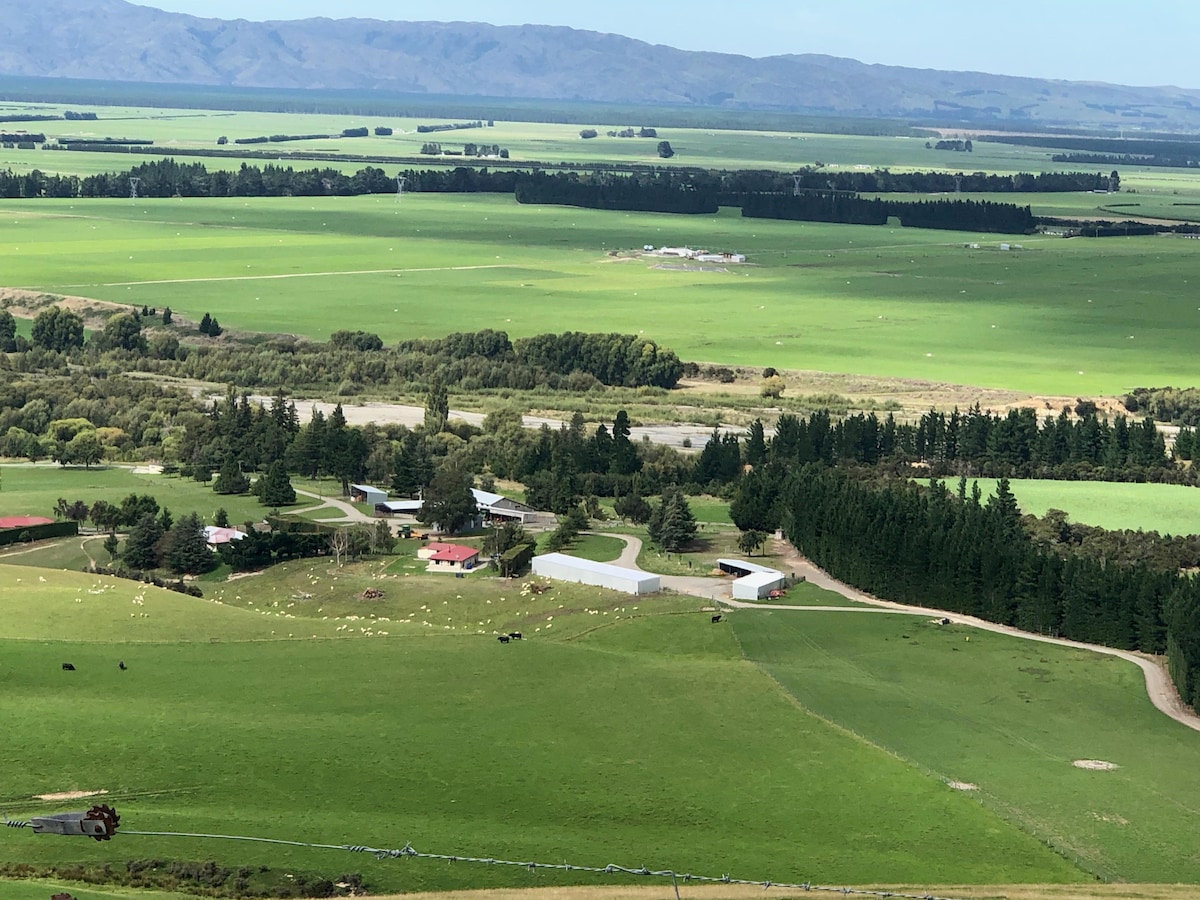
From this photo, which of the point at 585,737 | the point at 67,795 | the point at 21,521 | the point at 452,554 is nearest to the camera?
the point at 67,795

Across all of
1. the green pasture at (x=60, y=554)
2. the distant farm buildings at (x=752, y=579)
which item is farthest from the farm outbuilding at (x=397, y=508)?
the distant farm buildings at (x=752, y=579)

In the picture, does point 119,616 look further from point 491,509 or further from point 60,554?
point 491,509

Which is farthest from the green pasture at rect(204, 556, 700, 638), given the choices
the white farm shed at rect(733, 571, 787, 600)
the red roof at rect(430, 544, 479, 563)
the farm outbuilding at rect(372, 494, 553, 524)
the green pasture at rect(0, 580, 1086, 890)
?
the farm outbuilding at rect(372, 494, 553, 524)

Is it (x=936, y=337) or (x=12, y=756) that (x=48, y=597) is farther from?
(x=936, y=337)

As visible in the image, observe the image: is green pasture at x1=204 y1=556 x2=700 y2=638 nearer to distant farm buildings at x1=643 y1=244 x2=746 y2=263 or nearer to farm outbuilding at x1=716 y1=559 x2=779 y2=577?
farm outbuilding at x1=716 y1=559 x2=779 y2=577

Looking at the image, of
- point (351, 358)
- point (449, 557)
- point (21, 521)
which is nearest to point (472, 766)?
point (449, 557)

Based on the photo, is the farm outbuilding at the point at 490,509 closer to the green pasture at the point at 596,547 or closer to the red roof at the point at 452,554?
the green pasture at the point at 596,547

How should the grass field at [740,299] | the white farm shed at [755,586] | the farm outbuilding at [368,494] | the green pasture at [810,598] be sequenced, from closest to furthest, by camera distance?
the green pasture at [810,598], the white farm shed at [755,586], the farm outbuilding at [368,494], the grass field at [740,299]
